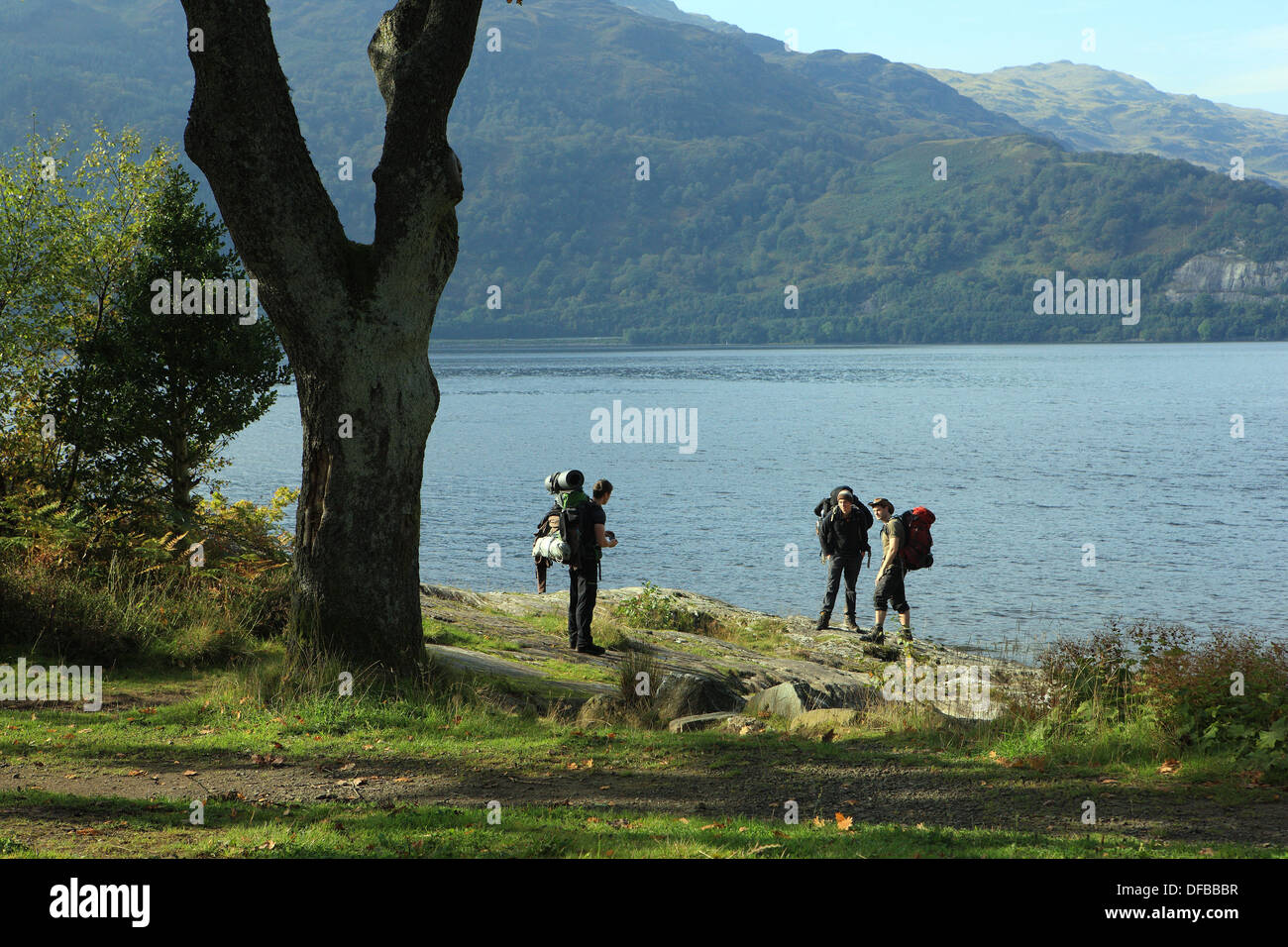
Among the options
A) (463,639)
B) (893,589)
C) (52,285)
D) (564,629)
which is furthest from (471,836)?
(893,589)

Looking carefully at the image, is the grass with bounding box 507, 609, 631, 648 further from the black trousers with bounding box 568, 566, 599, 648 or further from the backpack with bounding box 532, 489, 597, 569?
the backpack with bounding box 532, 489, 597, 569

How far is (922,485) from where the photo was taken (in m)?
51.0

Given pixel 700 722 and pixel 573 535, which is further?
pixel 573 535

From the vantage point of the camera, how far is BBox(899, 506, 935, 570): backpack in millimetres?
16984

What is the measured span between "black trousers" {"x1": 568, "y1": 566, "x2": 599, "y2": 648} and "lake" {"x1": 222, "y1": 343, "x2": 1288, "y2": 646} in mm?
12915

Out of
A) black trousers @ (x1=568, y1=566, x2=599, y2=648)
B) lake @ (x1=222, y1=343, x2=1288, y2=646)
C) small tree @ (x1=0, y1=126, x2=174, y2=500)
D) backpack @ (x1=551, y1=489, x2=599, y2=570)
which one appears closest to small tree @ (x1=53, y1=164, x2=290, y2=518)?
small tree @ (x1=0, y1=126, x2=174, y2=500)

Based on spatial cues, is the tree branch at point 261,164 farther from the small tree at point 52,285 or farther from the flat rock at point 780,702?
the small tree at point 52,285

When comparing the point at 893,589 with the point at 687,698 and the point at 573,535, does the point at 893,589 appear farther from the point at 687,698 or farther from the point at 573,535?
the point at 687,698

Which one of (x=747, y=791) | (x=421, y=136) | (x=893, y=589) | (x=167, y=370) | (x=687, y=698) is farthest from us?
(x=893, y=589)

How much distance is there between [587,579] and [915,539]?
6.63 m

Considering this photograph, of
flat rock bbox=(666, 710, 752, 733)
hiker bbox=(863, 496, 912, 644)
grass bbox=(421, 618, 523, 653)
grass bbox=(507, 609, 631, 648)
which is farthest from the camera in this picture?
hiker bbox=(863, 496, 912, 644)

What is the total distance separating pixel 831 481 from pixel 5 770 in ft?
153

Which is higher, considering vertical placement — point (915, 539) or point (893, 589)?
point (915, 539)

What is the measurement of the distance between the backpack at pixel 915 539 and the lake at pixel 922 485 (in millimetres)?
7504
